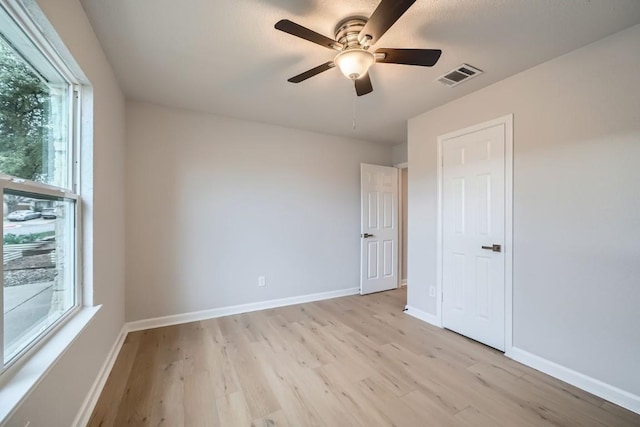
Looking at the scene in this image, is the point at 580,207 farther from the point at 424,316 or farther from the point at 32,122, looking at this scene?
the point at 32,122

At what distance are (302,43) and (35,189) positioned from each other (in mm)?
1729

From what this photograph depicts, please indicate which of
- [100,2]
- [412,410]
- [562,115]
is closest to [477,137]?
[562,115]

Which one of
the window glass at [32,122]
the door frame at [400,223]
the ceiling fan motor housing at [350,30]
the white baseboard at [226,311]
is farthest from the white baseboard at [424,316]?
the window glass at [32,122]

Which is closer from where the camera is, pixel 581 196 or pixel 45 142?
pixel 45 142

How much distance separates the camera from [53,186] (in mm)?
1419

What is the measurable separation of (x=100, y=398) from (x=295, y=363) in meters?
1.32

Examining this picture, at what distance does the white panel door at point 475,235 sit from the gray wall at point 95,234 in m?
3.04

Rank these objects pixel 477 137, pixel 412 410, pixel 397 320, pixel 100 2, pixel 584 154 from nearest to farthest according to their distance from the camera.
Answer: pixel 100 2 < pixel 412 410 < pixel 584 154 < pixel 477 137 < pixel 397 320

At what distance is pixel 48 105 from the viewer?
142 centimetres

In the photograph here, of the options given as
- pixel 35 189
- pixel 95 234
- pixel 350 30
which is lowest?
pixel 95 234

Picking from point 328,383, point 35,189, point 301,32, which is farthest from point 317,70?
point 328,383

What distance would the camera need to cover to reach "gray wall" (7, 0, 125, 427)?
1.18 metres

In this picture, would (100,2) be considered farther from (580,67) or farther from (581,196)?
(581,196)

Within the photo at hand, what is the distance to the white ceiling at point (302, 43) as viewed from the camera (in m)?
1.54
